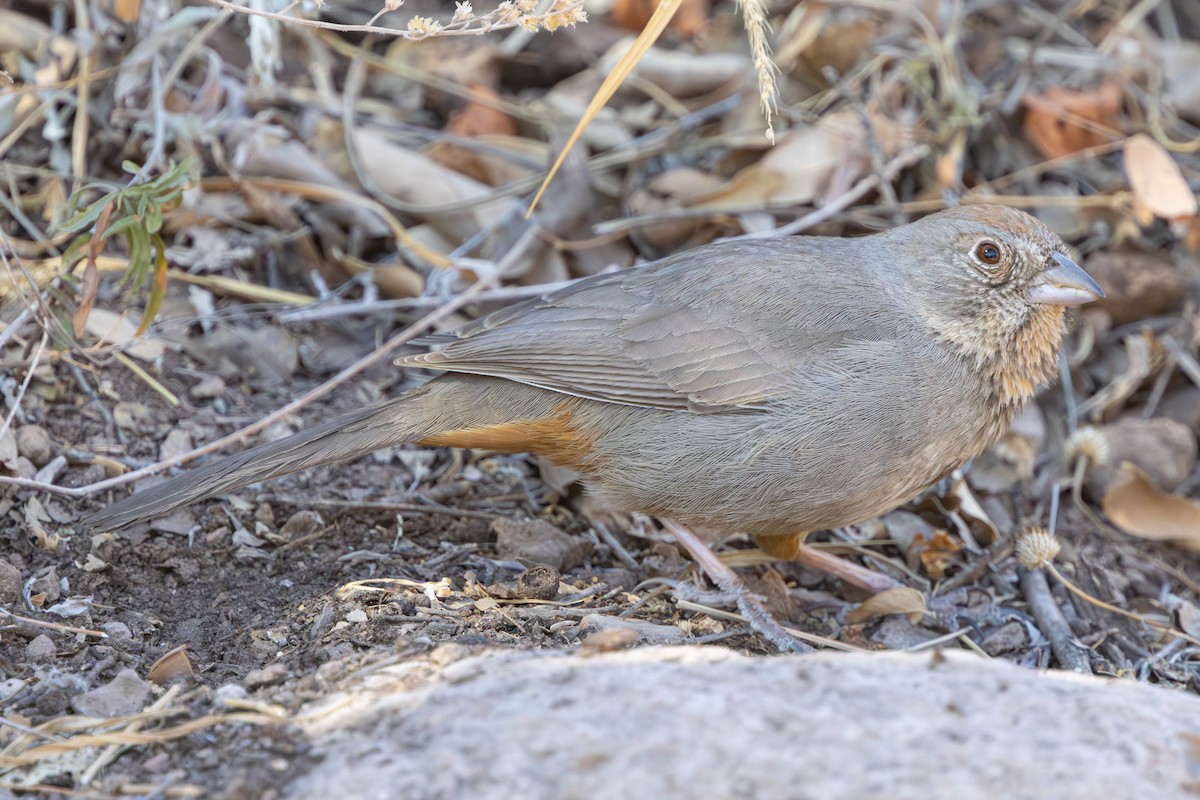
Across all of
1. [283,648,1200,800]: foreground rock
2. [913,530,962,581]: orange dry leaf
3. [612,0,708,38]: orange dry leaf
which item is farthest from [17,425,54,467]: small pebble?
[612,0,708,38]: orange dry leaf

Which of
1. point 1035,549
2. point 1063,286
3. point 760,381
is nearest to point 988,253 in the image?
point 1063,286

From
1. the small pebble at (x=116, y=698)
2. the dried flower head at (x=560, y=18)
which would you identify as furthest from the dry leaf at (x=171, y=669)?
the dried flower head at (x=560, y=18)

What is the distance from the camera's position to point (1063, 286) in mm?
3629

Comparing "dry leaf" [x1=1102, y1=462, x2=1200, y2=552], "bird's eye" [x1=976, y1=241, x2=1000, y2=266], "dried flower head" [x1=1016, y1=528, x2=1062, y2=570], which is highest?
"bird's eye" [x1=976, y1=241, x2=1000, y2=266]

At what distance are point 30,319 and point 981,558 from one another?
3.24 m

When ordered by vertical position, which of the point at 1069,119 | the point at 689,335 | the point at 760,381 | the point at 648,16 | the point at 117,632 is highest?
the point at 648,16

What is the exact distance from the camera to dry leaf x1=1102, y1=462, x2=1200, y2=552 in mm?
4258

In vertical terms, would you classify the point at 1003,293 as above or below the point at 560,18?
below

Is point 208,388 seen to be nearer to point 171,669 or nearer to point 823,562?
point 171,669

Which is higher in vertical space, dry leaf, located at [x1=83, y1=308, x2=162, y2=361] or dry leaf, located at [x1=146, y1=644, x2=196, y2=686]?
dry leaf, located at [x1=83, y1=308, x2=162, y2=361]

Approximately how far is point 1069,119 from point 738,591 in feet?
9.69

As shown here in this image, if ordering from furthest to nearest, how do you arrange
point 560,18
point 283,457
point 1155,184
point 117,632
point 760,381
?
point 1155,184, point 760,381, point 283,457, point 117,632, point 560,18

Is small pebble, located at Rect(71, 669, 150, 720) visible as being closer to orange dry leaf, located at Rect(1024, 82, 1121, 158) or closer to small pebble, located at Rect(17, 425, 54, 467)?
small pebble, located at Rect(17, 425, 54, 467)

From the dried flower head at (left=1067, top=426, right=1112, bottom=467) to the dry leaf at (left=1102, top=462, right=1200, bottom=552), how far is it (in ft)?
0.49
